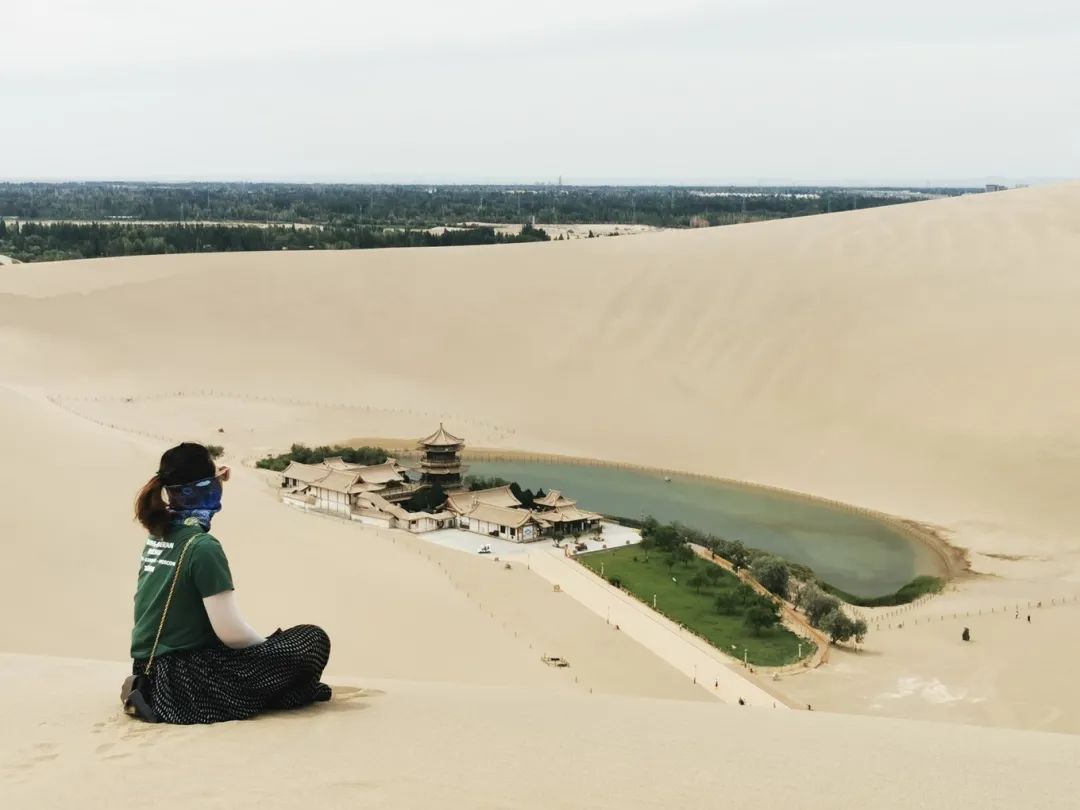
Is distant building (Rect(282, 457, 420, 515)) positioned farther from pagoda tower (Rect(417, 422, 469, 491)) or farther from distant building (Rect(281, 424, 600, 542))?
pagoda tower (Rect(417, 422, 469, 491))

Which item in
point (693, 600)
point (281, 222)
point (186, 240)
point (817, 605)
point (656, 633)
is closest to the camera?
point (656, 633)

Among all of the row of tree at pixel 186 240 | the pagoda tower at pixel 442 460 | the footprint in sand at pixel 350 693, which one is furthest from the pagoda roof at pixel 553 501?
the row of tree at pixel 186 240

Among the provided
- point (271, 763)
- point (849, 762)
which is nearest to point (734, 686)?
point (849, 762)

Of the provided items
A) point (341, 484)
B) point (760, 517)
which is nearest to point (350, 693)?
point (341, 484)

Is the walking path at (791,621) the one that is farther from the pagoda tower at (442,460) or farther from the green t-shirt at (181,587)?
the green t-shirt at (181,587)

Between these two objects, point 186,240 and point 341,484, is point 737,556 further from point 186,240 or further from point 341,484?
point 186,240

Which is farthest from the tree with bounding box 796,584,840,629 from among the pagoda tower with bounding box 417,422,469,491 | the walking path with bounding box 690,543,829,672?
the pagoda tower with bounding box 417,422,469,491
